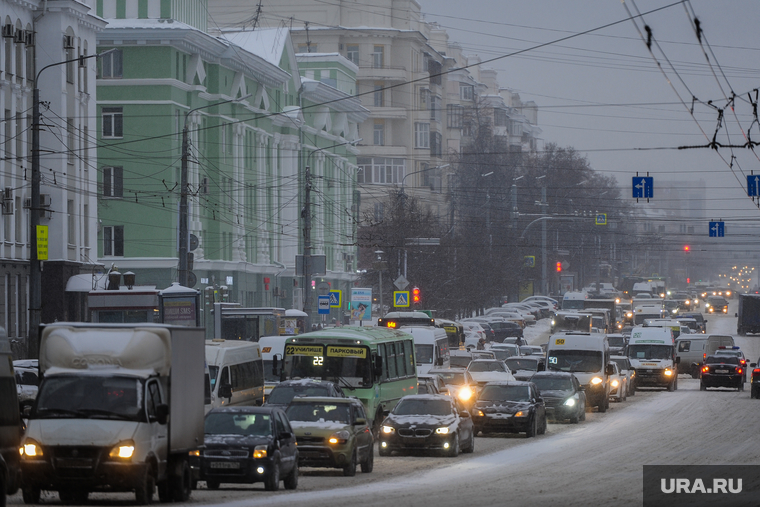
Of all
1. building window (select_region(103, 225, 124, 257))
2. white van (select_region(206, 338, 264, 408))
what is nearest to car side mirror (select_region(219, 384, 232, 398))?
white van (select_region(206, 338, 264, 408))

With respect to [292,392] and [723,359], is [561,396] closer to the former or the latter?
[292,392]

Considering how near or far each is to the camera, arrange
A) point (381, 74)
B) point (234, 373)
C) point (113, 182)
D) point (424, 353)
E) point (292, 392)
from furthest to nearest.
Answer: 1. point (381, 74)
2. point (113, 182)
3. point (424, 353)
4. point (234, 373)
5. point (292, 392)

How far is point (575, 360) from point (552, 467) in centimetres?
1997

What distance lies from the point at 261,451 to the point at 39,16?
37.3m

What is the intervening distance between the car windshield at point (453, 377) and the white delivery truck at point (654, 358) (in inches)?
602

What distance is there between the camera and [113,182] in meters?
67.1

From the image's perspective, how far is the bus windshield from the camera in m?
31.6

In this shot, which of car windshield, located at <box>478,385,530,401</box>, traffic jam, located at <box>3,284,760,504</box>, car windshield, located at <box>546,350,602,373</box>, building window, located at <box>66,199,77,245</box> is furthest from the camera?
building window, located at <box>66,199,77,245</box>

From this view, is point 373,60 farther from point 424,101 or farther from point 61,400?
point 61,400

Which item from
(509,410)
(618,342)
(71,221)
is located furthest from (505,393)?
(618,342)

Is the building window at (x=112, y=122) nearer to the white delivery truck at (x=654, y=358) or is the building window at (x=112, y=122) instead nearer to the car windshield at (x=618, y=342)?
the car windshield at (x=618, y=342)

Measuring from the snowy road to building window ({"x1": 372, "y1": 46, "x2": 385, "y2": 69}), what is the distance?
80.7m

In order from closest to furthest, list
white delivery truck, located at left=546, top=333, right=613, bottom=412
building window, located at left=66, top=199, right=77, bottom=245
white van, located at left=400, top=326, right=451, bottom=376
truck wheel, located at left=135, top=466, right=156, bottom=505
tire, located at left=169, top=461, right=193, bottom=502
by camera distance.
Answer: truck wheel, located at left=135, top=466, right=156, bottom=505
tire, located at left=169, top=461, right=193, bottom=502
white delivery truck, located at left=546, top=333, right=613, bottom=412
white van, located at left=400, top=326, right=451, bottom=376
building window, located at left=66, top=199, right=77, bottom=245

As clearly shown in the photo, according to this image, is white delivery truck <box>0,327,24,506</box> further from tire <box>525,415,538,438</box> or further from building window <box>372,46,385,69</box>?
building window <box>372,46,385,69</box>
